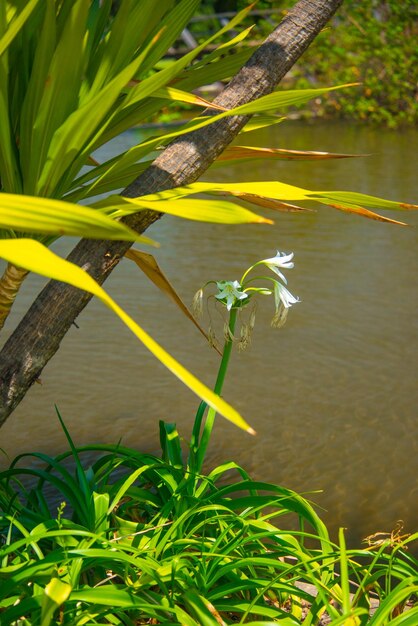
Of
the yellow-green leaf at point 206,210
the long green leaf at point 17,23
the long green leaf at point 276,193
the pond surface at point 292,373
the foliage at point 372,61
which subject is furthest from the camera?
the foliage at point 372,61

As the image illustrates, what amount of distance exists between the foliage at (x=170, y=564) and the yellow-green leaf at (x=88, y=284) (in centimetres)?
66

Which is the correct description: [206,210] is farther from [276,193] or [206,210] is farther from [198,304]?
[198,304]

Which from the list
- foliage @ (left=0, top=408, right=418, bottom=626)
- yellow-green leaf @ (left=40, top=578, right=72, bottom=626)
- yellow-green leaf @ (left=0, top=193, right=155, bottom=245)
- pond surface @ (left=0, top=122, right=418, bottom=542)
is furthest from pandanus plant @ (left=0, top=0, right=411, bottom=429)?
pond surface @ (left=0, top=122, right=418, bottom=542)

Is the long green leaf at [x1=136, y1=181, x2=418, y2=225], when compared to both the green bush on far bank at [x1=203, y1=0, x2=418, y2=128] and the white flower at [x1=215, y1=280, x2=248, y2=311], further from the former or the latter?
the green bush on far bank at [x1=203, y1=0, x2=418, y2=128]

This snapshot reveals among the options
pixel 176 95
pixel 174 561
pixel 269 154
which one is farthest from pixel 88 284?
pixel 269 154

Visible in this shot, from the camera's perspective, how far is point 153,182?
2.40 metres

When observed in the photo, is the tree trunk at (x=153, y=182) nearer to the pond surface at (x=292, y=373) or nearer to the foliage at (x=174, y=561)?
the foliage at (x=174, y=561)

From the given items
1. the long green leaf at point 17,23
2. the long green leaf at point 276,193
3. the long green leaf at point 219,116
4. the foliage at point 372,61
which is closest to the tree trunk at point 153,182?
the long green leaf at point 219,116

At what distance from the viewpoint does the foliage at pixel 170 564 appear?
2.07 meters

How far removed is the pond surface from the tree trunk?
1.51 metres

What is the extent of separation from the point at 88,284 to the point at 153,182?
947mm

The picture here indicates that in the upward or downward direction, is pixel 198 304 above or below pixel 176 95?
below

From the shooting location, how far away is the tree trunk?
2.36 metres

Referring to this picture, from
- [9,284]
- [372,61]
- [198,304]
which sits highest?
[9,284]
